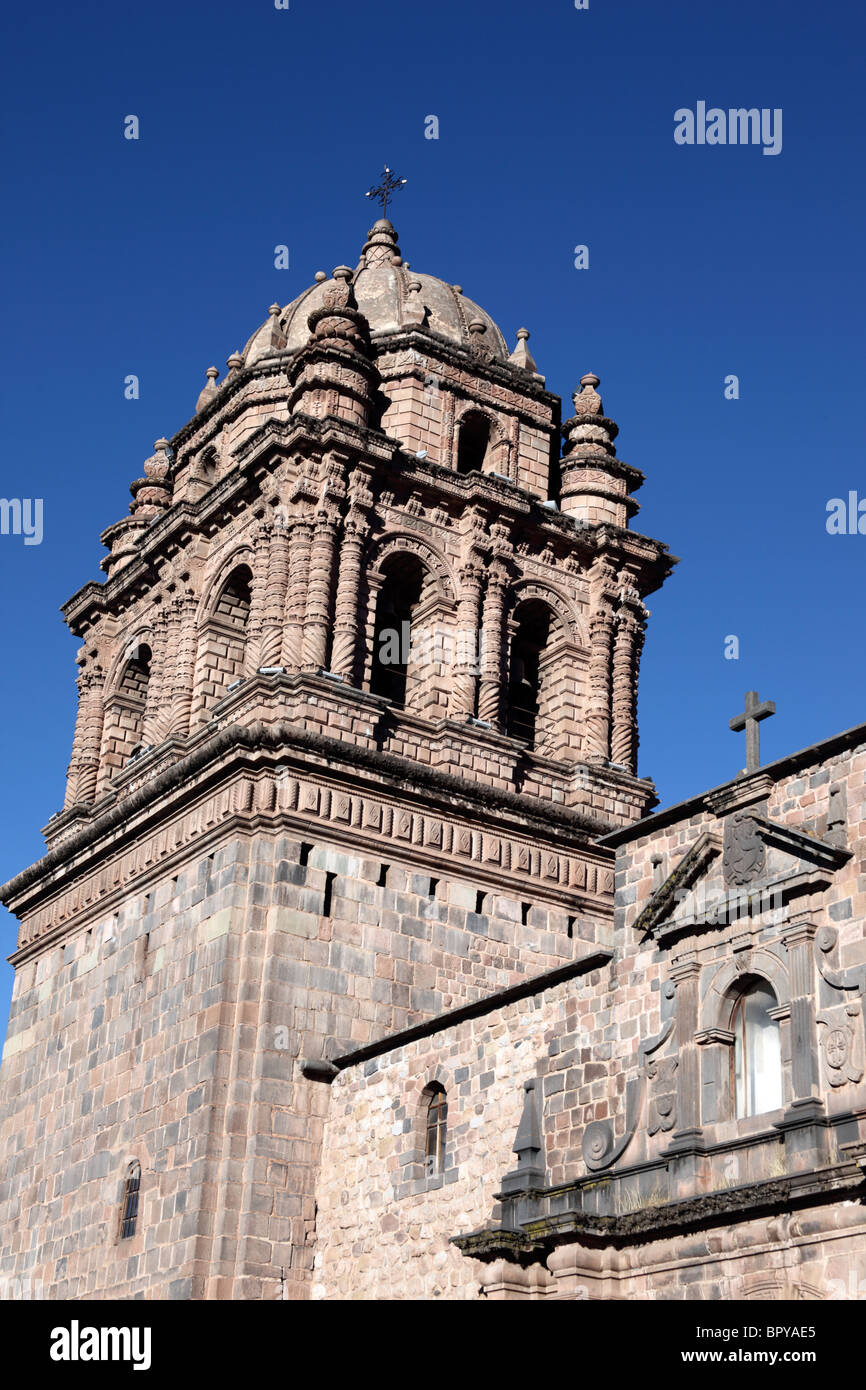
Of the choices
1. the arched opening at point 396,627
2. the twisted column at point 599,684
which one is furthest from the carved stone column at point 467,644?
the twisted column at point 599,684

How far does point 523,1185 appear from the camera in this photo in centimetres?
2061

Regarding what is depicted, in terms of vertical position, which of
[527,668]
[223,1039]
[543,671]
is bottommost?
[223,1039]

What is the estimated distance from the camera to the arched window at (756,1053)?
60.8 feet

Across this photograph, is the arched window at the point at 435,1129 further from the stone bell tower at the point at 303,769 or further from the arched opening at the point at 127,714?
the arched opening at the point at 127,714

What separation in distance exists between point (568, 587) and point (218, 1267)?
44.1 feet

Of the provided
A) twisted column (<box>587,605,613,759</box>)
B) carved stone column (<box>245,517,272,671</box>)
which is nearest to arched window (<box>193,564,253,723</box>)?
carved stone column (<box>245,517,272,671</box>)

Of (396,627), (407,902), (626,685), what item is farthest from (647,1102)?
(626,685)

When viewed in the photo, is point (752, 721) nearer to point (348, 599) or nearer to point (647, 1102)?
point (647, 1102)

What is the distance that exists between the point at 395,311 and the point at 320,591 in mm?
7806

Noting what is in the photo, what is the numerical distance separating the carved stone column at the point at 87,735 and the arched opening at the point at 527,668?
743cm

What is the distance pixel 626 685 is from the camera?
3206 cm

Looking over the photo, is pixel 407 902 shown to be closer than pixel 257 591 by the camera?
Yes

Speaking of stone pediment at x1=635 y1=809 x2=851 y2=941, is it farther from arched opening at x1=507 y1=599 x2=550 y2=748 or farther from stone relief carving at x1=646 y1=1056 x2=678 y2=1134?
arched opening at x1=507 y1=599 x2=550 y2=748
